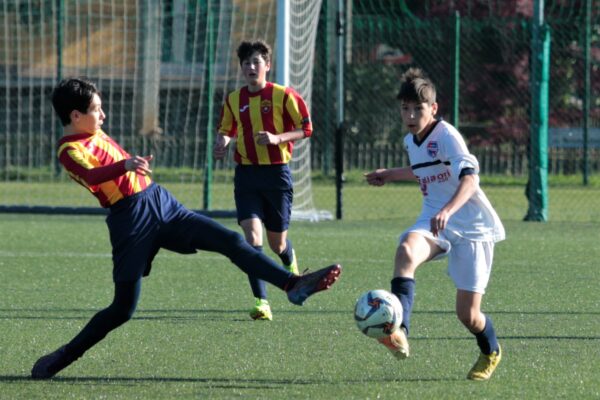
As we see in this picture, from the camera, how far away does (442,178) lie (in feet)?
20.3

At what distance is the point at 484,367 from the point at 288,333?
65.7 inches

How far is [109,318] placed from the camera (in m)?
6.08

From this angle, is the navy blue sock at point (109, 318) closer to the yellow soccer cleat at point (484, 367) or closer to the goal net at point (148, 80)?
the yellow soccer cleat at point (484, 367)

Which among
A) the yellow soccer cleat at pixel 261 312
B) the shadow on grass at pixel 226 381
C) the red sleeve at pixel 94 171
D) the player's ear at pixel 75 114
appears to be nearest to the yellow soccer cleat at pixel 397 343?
the shadow on grass at pixel 226 381

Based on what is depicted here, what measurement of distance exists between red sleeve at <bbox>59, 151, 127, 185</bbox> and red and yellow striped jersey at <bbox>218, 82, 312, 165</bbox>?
2867 millimetres

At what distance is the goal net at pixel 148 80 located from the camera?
57.2 feet

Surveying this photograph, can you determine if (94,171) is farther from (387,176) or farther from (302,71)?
(302,71)

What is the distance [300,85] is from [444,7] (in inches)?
407

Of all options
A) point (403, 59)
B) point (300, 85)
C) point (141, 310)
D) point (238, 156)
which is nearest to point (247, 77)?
point (238, 156)

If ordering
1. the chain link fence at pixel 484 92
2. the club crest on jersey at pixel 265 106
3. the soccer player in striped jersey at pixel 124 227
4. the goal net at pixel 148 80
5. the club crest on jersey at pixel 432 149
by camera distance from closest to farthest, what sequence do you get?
the soccer player in striped jersey at pixel 124 227
the club crest on jersey at pixel 432 149
the club crest on jersey at pixel 265 106
the goal net at pixel 148 80
the chain link fence at pixel 484 92

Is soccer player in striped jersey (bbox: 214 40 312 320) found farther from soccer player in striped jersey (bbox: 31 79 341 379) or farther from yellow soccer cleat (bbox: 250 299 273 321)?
soccer player in striped jersey (bbox: 31 79 341 379)

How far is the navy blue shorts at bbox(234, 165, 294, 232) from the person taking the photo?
8703mm

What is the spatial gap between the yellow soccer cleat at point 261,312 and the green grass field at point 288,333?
0.27 feet

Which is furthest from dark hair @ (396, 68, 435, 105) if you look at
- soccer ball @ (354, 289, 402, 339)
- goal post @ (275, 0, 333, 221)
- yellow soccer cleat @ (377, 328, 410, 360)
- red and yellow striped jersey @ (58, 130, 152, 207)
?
goal post @ (275, 0, 333, 221)
